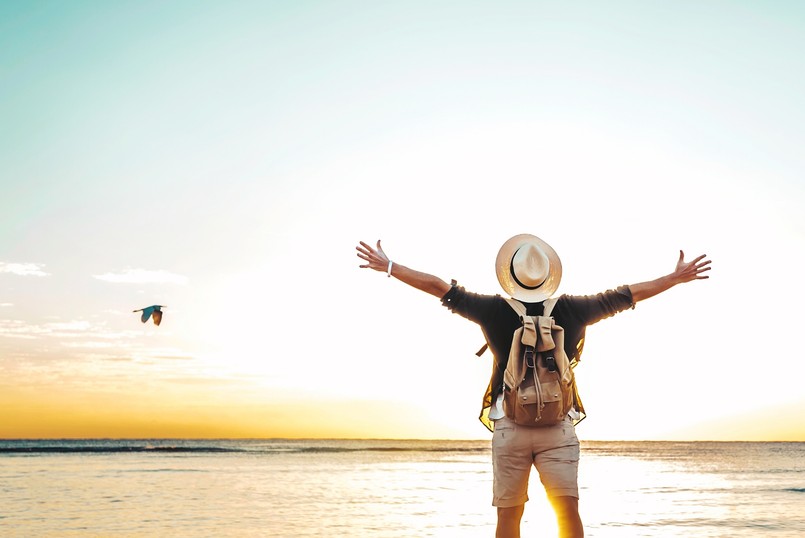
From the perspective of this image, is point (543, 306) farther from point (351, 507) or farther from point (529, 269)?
point (351, 507)

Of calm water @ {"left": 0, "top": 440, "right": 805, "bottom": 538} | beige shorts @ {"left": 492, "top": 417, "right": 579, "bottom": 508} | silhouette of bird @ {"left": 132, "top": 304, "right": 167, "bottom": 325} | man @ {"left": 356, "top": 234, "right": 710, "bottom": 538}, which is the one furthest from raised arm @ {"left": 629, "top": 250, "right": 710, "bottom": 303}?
silhouette of bird @ {"left": 132, "top": 304, "right": 167, "bottom": 325}

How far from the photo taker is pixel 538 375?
3896 mm

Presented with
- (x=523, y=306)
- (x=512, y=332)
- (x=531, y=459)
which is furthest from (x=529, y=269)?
(x=531, y=459)

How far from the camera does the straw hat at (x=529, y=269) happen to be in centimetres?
407

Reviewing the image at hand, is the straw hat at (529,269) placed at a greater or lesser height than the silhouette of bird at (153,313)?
lesser

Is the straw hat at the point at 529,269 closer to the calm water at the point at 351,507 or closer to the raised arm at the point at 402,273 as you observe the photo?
the raised arm at the point at 402,273

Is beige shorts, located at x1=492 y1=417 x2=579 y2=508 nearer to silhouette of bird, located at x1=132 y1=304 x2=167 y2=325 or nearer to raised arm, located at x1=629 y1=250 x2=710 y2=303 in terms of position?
raised arm, located at x1=629 y1=250 x2=710 y2=303

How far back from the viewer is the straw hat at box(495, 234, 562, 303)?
4.07 meters

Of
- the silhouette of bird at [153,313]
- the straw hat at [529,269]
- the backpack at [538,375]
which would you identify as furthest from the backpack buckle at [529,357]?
the silhouette of bird at [153,313]

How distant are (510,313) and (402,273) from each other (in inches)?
22.0

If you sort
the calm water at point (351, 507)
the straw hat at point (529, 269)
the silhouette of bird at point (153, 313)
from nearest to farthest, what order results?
the straw hat at point (529, 269) < the calm water at point (351, 507) < the silhouette of bird at point (153, 313)

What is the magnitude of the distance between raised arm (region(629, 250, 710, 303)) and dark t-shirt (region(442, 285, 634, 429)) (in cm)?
6

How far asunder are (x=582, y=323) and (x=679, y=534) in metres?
7.78

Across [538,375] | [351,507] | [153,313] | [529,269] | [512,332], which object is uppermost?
[153,313]
